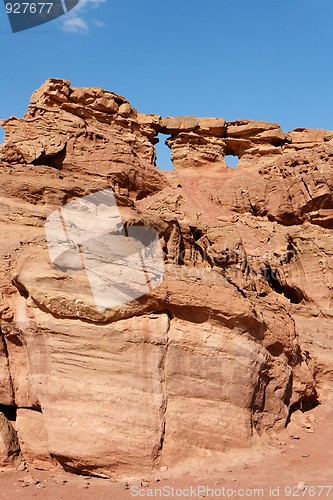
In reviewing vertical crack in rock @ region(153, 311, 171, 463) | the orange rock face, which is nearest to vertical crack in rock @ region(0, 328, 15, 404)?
the orange rock face

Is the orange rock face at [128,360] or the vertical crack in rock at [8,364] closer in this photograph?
the orange rock face at [128,360]

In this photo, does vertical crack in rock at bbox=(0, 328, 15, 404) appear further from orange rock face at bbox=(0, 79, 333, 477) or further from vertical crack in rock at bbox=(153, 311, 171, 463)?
vertical crack in rock at bbox=(153, 311, 171, 463)

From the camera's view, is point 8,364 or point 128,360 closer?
point 128,360

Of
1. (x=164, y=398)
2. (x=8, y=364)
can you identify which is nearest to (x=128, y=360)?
(x=164, y=398)

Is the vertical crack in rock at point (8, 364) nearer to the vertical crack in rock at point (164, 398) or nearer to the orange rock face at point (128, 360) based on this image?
the orange rock face at point (128, 360)

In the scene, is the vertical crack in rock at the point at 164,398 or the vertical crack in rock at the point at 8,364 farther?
the vertical crack in rock at the point at 8,364

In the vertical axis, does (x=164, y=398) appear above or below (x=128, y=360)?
below

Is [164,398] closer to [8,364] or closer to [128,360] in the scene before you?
[128,360]

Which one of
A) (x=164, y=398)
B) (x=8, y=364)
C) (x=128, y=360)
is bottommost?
(x=164, y=398)

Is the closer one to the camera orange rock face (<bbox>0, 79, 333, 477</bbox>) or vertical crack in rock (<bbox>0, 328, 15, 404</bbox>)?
orange rock face (<bbox>0, 79, 333, 477</bbox>)

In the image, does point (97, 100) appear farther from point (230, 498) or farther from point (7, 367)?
point (230, 498)

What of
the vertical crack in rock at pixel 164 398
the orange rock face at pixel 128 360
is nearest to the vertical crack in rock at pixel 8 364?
the orange rock face at pixel 128 360

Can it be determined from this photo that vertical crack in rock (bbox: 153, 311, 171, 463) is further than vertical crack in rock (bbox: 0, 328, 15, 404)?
No

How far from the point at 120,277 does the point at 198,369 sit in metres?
1.98
